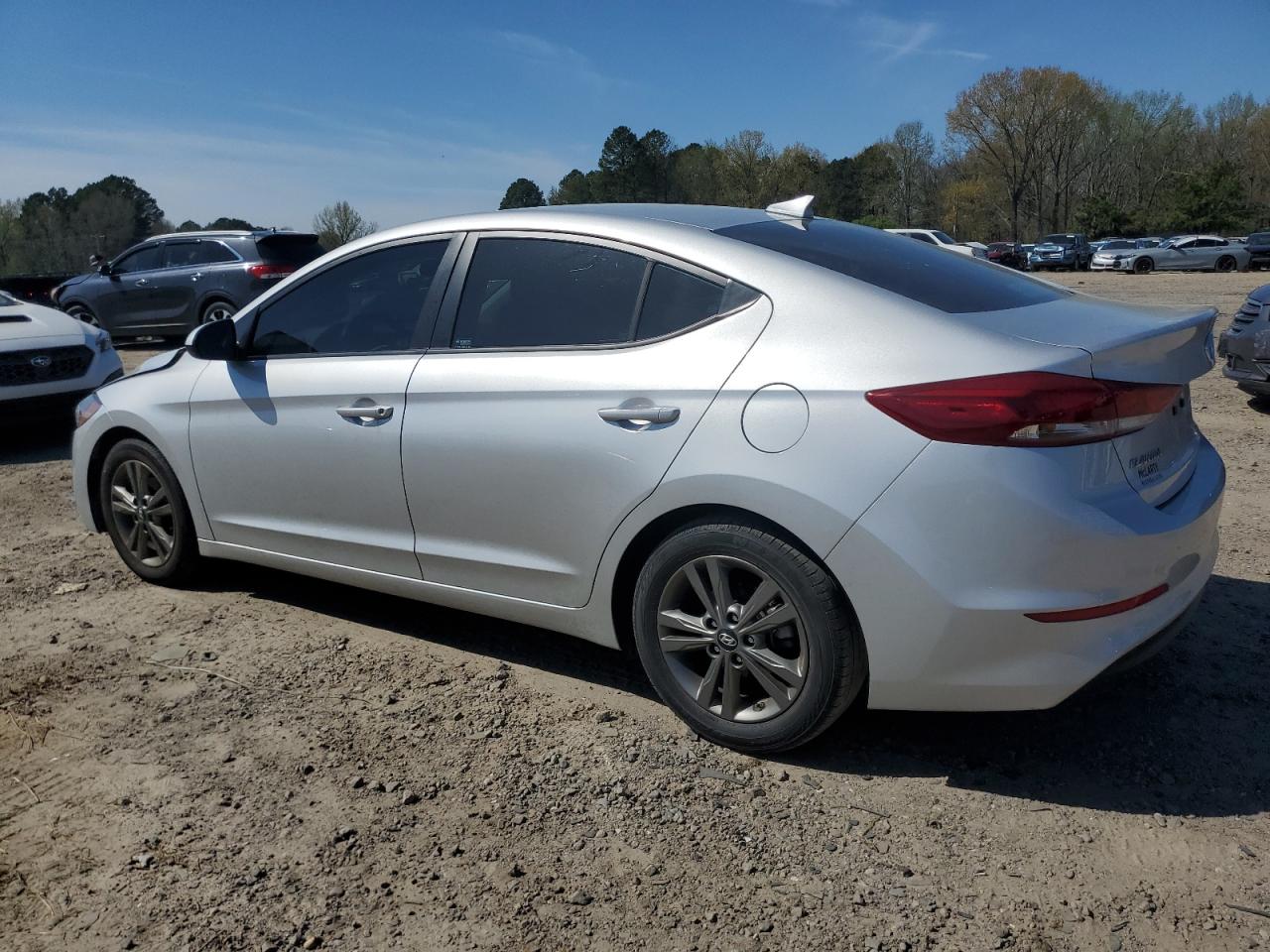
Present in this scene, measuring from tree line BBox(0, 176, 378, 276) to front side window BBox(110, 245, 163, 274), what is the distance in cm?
1302

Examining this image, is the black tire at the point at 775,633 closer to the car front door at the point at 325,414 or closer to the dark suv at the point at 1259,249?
the car front door at the point at 325,414

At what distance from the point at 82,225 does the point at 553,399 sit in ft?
219

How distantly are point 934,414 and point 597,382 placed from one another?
106 cm

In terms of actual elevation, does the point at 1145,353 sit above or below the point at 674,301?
below

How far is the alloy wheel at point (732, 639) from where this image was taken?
2.99 metres

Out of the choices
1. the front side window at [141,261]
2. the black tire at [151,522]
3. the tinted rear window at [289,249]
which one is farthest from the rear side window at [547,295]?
the front side window at [141,261]

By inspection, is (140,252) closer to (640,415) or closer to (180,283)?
(180,283)

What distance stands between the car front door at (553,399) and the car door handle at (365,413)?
0.40 ft

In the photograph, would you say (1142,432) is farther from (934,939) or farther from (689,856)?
(689,856)

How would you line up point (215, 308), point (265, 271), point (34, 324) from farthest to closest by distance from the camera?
point (215, 308), point (265, 271), point (34, 324)

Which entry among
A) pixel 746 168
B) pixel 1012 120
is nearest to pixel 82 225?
pixel 746 168

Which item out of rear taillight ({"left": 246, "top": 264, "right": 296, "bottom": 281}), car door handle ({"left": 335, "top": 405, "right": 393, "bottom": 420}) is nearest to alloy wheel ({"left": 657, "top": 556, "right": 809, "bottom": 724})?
car door handle ({"left": 335, "top": 405, "right": 393, "bottom": 420})

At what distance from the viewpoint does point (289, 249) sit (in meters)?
14.9

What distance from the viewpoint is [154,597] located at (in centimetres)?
474
